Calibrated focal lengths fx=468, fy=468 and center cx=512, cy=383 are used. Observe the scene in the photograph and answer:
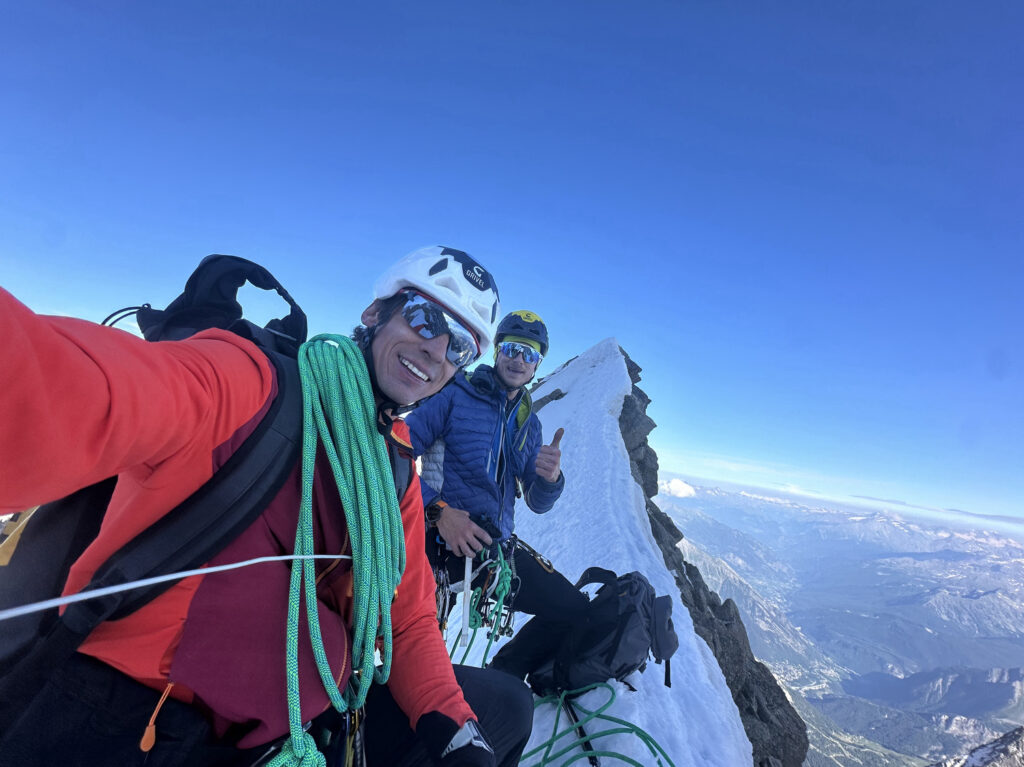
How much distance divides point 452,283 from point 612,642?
335 centimetres

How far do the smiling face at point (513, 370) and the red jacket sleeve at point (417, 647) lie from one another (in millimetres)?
2307

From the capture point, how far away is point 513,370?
184 inches

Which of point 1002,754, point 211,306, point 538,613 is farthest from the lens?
point 1002,754

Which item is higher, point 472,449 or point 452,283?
point 452,283

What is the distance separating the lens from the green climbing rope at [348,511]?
5.26ft

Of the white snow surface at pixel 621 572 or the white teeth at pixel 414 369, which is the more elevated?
the white teeth at pixel 414 369

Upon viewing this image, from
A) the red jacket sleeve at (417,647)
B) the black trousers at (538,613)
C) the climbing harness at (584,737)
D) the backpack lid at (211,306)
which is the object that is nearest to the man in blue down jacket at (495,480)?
the black trousers at (538,613)

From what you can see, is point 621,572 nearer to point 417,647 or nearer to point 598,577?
point 598,577

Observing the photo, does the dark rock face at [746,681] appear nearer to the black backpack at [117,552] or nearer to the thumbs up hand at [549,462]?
the thumbs up hand at [549,462]

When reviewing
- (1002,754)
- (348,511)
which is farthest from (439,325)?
(1002,754)

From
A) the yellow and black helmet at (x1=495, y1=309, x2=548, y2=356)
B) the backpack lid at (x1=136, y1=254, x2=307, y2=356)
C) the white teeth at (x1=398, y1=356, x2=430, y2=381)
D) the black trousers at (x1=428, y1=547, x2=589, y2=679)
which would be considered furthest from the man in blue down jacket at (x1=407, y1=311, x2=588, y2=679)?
the backpack lid at (x1=136, y1=254, x2=307, y2=356)

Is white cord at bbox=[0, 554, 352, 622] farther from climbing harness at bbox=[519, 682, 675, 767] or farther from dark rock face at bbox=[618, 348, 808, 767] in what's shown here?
dark rock face at bbox=[618, 348, 808, 767]

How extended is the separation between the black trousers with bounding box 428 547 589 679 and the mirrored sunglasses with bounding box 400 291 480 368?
253cm

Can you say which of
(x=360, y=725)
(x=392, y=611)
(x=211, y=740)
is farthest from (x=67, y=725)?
(x=392, y=611)
